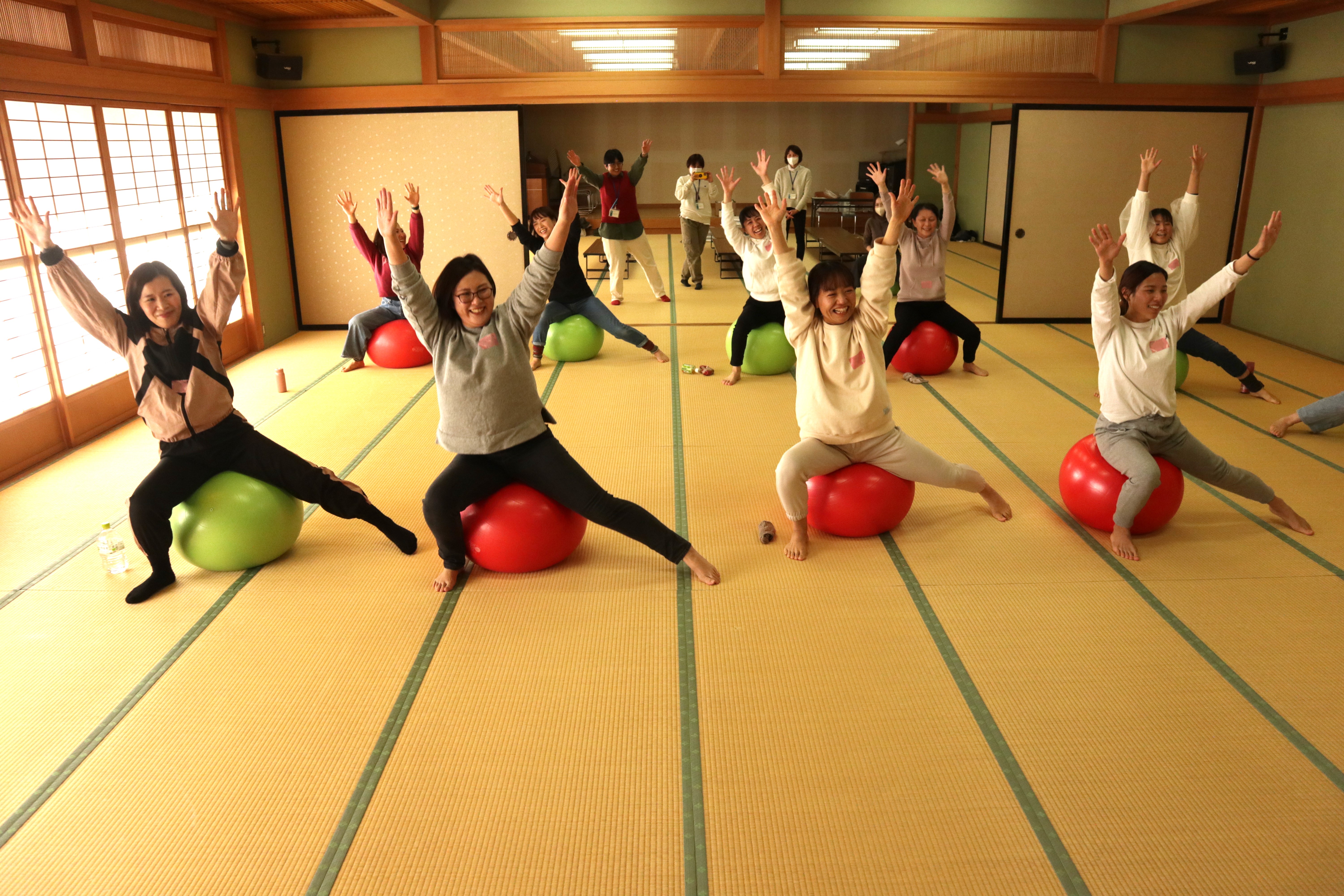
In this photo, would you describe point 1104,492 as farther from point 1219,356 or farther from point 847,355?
point 1219,356

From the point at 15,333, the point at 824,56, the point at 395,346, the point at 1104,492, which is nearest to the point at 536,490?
the point at 1104,492

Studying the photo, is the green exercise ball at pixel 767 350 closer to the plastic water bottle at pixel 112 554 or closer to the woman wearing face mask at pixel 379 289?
the woman wearing face mask at pixel 379 289

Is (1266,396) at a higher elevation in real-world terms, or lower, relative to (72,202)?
lower

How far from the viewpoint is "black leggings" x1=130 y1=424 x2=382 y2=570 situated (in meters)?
3.25

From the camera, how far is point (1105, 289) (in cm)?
340

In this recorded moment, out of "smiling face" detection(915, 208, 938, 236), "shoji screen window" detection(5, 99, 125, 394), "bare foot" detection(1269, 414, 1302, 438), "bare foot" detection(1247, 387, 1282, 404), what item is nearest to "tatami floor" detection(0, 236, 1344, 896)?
"bare foot" detection(1269, 414, 1302, 438)

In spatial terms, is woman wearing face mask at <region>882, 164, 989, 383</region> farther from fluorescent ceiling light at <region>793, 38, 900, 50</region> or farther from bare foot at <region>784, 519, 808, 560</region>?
bare foot at <region>784, 519, 808, 560</region>

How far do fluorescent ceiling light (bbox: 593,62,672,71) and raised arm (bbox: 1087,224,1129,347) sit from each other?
15.1 feet

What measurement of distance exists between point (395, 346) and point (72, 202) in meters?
1.99

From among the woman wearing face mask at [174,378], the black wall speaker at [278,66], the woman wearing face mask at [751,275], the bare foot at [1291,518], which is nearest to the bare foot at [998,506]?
the bare foot at [1291,518]

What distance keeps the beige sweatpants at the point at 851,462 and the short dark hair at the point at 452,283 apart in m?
1.24

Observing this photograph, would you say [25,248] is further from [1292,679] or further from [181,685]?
[1292,679]

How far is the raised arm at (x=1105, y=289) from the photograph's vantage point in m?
3.28

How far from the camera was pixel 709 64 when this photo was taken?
23.8 ft
